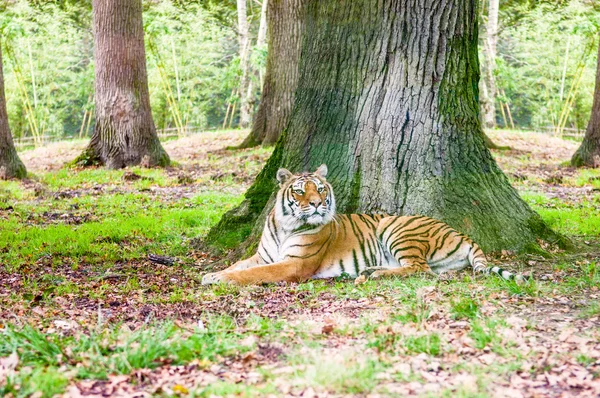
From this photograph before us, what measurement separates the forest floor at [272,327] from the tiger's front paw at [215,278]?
99mm

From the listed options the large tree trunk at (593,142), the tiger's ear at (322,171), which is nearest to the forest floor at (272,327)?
the tiger's ear at (322,171)

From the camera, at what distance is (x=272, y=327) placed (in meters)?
4.90

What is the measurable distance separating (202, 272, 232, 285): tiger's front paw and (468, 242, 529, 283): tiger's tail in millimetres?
2234

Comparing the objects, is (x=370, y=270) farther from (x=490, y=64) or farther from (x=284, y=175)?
(x=490, y=64)

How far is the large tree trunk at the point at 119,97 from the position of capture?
16.4 meters

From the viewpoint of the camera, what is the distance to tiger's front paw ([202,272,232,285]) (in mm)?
6621

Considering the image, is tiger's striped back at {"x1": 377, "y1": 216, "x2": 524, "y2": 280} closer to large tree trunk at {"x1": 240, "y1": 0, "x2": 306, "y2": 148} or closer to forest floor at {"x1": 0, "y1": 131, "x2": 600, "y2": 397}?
forest floor at {"x1": 0, "y1": 131, "x2": 600, "y2": 397}

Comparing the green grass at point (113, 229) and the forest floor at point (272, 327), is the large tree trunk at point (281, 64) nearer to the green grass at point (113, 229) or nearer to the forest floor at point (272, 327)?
the green grass at point (113, 229)

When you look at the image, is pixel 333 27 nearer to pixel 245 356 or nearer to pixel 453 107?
pixel 453 107

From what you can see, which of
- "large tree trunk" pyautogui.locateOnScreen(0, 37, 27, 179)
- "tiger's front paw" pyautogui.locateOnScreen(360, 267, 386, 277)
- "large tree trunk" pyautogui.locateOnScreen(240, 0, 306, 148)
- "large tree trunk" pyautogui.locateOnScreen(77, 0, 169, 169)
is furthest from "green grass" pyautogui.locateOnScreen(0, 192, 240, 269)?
"large tree trunk" pyautogui.locateOnScreen(240, 0, 306, 148)

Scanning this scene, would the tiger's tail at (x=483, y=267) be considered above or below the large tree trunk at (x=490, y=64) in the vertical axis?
below

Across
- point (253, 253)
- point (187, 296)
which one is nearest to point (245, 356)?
point (187, 296)

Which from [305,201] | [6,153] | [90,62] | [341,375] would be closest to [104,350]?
[341,375]

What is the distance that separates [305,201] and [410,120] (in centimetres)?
147
